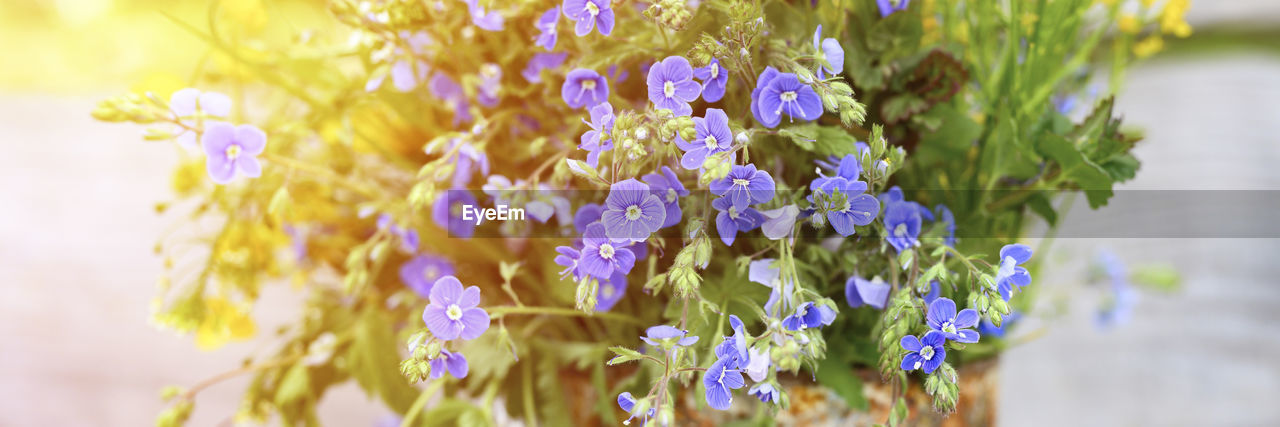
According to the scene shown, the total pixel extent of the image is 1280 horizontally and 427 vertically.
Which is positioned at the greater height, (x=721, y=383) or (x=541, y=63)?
(x=541, y=63)

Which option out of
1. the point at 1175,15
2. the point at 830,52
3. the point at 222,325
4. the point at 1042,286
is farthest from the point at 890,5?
the point at 1042,286

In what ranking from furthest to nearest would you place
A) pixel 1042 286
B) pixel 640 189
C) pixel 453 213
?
pixel 1042 286
pixel 453 213
pixel 640 189

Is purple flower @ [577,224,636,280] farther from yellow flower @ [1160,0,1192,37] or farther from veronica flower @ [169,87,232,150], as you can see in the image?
yellow flower @ [1160,0,1192,37]

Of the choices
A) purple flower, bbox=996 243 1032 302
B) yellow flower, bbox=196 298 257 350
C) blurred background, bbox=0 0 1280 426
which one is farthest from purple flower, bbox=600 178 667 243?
blurred background, bbox=0 0 1280 426

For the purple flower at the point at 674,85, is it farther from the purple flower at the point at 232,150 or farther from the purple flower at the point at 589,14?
the purple flower at the point at 232,150

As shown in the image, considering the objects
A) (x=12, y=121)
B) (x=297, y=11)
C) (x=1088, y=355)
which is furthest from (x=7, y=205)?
(x=1088, y=355)

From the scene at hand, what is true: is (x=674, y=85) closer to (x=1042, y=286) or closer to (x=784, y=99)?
(x=784, y=99)
